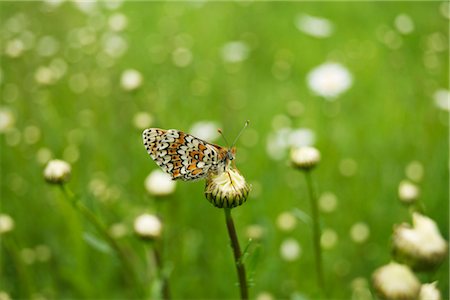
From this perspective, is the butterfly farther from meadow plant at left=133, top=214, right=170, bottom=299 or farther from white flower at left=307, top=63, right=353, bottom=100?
white flower at left=307, top=63, right=353, bottom=100

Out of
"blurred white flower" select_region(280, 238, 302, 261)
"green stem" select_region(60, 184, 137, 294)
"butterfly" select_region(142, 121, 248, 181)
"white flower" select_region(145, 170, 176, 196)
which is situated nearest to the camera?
"butterfly" select_region(142, 121, 248, 181)

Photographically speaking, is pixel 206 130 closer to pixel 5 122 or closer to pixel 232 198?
pixel 5 122

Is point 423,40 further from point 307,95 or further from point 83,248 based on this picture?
point 83,248

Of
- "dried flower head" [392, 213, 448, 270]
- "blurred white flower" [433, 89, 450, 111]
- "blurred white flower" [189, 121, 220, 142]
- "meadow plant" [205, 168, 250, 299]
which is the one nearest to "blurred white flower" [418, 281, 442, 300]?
"dried flower head" [392, 213, 448, 270]

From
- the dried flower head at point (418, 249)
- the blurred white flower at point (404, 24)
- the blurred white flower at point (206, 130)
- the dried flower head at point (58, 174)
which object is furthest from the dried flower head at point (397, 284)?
the blurred white flower at point (404, 24)

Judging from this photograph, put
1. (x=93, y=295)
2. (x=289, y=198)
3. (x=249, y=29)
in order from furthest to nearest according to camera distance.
Answer: 1. (x=249, y=29)
2. (x=289, y=198)
3. (x=93, y=295)

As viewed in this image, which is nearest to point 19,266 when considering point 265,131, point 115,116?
point 115,116
